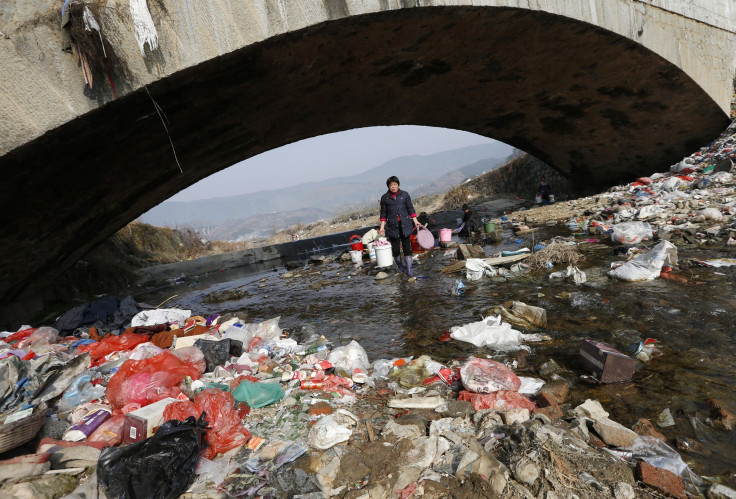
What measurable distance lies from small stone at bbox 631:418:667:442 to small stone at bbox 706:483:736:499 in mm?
327

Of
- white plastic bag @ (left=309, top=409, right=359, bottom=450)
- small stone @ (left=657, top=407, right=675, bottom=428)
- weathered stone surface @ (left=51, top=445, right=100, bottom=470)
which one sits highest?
weathered stone surface @ (left=51, top=445, right=100, bottom=470)

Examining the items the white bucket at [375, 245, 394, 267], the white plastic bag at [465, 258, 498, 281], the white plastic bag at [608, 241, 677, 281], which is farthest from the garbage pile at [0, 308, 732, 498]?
the white bucket at [375, 245, 394, 267]

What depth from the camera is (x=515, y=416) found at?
209cm

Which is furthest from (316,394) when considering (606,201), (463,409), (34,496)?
(606,201)

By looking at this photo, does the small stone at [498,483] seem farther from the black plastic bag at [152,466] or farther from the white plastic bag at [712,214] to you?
the white plastic bag at [712,214]

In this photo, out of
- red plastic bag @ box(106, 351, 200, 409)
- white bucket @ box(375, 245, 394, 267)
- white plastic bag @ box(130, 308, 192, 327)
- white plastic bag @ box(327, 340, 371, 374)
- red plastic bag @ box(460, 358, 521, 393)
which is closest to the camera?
red plastic bag @ box(460, 358, 521, 393)

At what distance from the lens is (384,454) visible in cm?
197

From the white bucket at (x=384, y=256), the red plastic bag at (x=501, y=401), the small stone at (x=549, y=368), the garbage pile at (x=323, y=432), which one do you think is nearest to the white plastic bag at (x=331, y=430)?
the garbage pile at (x=323, y=432)

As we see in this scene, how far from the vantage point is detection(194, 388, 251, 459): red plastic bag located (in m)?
2.20

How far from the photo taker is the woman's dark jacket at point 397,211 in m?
6.44

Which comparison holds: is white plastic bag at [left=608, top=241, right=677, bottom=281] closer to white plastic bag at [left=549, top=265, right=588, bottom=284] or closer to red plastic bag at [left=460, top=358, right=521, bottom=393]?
white plastic bag at [left=549, top=265, right=588, bottom=284]

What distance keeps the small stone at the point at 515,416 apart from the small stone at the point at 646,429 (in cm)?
54

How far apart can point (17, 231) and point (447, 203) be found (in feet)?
65.7

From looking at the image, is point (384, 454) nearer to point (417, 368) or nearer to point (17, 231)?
point (417, 368)
